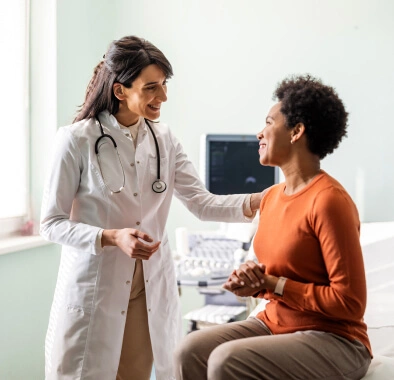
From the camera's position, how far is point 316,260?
1361 millimetres

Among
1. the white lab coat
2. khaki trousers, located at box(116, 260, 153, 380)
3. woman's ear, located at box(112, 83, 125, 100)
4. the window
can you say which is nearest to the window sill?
the window

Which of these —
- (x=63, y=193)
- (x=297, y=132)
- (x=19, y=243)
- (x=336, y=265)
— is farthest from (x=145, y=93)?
(x=19, y=243)

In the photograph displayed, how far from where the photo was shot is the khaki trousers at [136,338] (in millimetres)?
1756

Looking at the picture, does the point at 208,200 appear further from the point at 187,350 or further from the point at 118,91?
the point at 187,350

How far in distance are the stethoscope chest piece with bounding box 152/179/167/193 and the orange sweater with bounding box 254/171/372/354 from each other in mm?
393

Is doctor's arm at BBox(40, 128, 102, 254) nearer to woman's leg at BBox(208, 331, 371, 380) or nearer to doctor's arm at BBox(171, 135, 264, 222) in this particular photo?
doctor's arm at BBox(171, 135, 264, 222)

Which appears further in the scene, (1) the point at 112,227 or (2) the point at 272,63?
(2) the point at 272,63

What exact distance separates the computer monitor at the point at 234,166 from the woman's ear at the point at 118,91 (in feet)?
3.84

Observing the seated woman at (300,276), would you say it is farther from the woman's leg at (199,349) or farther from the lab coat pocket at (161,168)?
the lab coat pocket at (161,168)

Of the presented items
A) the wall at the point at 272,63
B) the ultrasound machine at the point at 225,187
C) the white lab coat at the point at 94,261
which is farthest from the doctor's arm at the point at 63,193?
the wall at the point at 272,63

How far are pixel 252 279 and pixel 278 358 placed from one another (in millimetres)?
179

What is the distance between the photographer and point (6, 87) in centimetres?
276

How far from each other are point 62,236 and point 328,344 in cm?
77

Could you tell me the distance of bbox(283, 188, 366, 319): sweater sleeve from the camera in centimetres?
128
